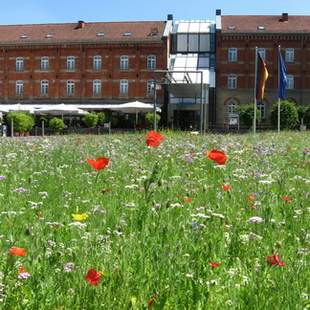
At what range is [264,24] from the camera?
5994cm

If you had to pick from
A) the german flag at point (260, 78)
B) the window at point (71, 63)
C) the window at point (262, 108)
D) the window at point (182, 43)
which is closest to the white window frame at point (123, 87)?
the window at point (71, 63)

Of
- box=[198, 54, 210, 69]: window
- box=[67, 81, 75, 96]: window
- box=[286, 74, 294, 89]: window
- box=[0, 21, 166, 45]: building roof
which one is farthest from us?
box=[0, 21, 166, 45]: building roof

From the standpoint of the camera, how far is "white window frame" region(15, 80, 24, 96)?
60438mm

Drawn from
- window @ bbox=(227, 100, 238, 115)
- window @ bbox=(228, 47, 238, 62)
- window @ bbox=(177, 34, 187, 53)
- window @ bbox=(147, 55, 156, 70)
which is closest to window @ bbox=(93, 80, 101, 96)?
window @ bbox=(147, 55, 156, 70)

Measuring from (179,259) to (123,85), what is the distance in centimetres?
5718

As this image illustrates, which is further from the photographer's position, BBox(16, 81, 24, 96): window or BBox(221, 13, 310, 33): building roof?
BBox(16, 81, 24, 96): window

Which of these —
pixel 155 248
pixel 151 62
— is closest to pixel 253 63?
pixel 151 62

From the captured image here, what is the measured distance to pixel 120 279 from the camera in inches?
87.3

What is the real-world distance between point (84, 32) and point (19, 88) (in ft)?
28.9

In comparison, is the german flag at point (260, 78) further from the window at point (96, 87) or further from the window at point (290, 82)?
the window at point (96, 87)

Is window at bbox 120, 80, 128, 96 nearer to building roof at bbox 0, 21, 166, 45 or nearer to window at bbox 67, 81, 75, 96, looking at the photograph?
building roof at bbox 0, 21, 166, 45

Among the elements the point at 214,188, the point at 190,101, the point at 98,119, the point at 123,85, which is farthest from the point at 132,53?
the point at 214,188

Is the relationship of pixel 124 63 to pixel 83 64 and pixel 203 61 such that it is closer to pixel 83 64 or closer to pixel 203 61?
pixel 83 64

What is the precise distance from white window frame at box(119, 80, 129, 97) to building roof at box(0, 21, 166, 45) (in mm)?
4131
